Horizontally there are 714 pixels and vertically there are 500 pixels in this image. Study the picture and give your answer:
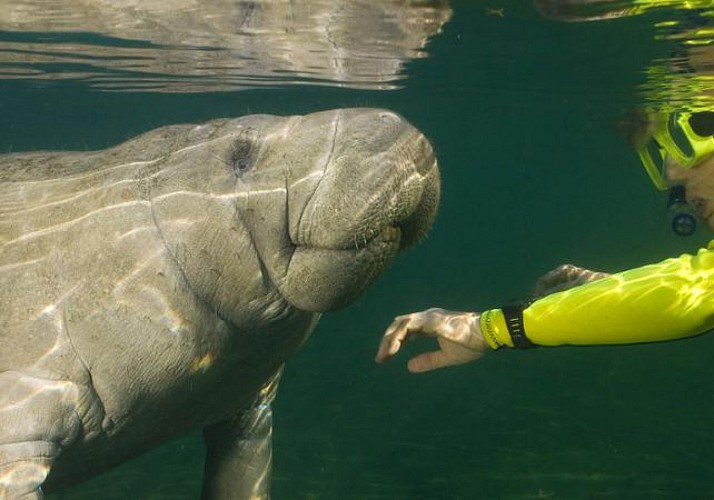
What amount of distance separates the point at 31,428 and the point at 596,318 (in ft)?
9.77

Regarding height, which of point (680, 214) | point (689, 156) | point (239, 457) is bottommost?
point (239, 457)

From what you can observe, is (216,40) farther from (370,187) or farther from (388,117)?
(370,187)

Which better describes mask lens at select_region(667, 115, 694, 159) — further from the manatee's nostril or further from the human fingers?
the manatee's nostril

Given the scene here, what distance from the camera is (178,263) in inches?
126

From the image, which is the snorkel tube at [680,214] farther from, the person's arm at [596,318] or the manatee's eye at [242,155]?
the manatee's eye at [242,155]

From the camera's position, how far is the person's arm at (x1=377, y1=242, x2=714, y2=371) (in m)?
3.96

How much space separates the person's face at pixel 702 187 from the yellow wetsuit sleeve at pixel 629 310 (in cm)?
158

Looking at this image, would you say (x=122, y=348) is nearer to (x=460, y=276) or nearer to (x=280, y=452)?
(x=280, y=452)

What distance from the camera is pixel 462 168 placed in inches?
2518

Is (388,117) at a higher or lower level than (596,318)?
higher

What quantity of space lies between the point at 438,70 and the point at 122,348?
12499 mm

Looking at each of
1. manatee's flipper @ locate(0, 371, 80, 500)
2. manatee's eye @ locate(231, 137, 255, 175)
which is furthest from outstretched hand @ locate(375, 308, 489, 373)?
manatee's flipper @ locate(0, 371, 80, 500)

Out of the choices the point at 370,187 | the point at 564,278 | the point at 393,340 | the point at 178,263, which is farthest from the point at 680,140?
the point at 178,263

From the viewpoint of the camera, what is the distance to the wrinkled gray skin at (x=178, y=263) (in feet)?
9.52
